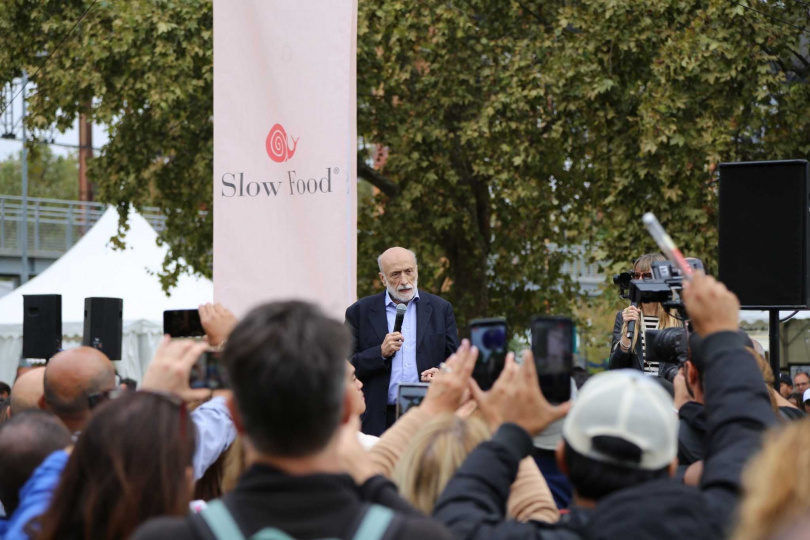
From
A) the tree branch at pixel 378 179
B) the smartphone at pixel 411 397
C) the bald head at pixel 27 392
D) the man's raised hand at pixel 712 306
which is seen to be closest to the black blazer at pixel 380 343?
the bald head at pixel 27 392

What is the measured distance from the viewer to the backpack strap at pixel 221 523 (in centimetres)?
178

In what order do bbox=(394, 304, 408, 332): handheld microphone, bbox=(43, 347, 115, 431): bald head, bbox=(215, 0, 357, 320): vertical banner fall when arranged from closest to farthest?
bbox=(43, 347, 115, 431): bald head < bbox=(215, 0, 357, 320): vertical banner < bbox=(394, 304, 408, 332): handheld microphone

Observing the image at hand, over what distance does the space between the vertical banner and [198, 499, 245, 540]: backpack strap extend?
3623 millimetres

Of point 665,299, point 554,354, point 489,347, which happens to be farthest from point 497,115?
point 554,354

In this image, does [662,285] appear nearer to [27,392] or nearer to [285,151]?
[27,392]

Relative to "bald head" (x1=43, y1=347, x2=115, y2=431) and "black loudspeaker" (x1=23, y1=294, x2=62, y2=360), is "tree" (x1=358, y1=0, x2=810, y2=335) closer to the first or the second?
"black loudspeaker" (x1=23, y1=294, x2=62, y2=360)

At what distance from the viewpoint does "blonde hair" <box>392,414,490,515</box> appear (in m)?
2.48

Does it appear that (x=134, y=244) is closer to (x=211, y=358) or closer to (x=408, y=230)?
(x=408, y=230)

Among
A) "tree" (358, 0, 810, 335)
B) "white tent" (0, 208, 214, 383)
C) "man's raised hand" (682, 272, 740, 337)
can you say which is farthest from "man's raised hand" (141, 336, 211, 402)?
"white tent" (0, 208, 214, 383)

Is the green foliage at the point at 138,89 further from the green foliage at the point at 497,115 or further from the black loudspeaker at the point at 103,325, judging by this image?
the black loudspeaker at the point at 103,325

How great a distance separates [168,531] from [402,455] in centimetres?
85

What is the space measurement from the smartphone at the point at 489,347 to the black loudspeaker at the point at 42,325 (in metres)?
6.72

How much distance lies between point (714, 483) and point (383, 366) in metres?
4.22

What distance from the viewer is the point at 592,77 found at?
12406 mm
